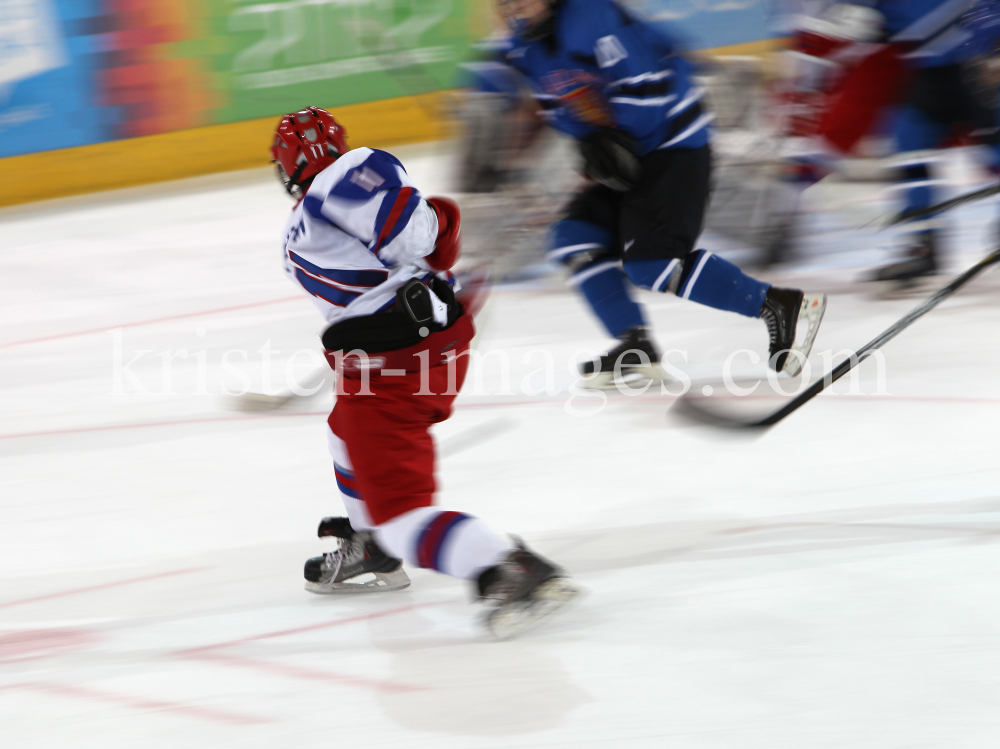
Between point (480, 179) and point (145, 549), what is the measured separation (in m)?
1.86

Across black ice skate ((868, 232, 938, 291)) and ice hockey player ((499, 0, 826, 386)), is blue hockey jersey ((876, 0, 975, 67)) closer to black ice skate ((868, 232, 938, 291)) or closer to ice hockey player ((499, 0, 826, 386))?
black ice skate ((868, 232, 938, 291))

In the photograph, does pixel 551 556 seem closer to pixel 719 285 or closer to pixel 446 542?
pixel 446 542

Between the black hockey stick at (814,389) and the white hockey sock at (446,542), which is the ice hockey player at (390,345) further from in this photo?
the black hockey stick at (814,389)

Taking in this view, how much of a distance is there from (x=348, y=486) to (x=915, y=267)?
2186 millimetres

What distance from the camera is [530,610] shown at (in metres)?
1.55

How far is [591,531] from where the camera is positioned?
1.96m

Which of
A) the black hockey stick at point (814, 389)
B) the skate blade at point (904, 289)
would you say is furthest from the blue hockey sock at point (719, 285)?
the skate blade at point (904, 289)

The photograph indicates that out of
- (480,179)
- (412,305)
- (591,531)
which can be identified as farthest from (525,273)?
(412,305)

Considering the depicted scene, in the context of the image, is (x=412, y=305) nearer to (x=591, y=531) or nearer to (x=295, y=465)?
(x=591, y=531)

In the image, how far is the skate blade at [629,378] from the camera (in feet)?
8.83

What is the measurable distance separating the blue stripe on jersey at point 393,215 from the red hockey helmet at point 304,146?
169mm

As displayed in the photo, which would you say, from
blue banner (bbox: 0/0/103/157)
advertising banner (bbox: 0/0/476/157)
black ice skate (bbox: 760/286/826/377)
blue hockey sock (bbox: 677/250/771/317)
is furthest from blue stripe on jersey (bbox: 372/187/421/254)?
blue banner (bbox: 0/0/103/157)

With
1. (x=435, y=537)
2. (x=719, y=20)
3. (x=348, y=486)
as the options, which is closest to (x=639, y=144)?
(x=348, y=486)

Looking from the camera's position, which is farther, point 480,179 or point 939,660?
point 480,179
